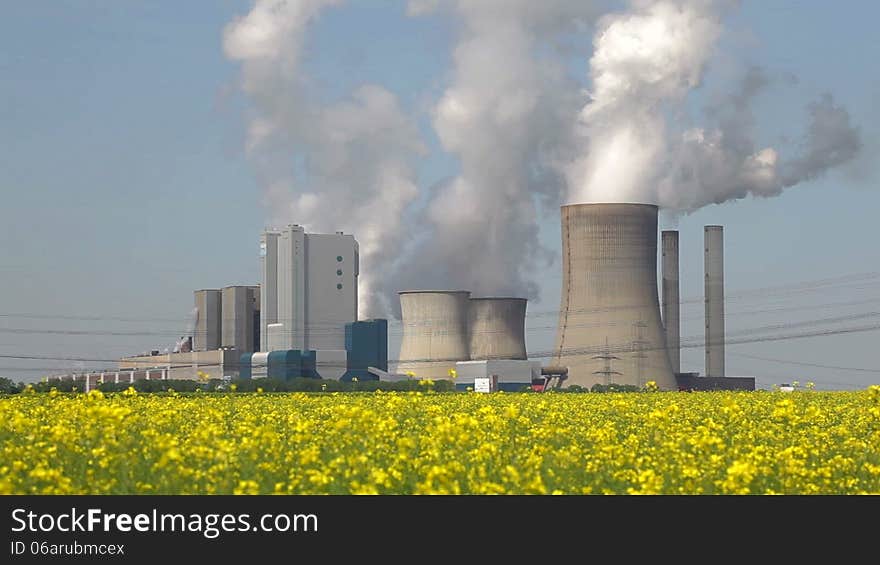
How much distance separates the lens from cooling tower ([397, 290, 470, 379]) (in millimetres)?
60625

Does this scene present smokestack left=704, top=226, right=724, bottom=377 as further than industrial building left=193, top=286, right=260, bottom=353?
No

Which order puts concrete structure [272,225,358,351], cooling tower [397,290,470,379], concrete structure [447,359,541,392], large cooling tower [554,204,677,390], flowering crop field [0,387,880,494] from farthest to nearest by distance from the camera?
concrete structure [272,225,358,351] < concrete structure [447,359,541,392] < cooling tower [397,290,470,379] < large cooling tower [554,204,677,390] < flowering crop field [0,387,880,494]

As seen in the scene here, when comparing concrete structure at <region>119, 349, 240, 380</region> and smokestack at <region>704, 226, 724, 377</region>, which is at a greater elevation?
smokestack at <region>704, 226, 724, 377</region>

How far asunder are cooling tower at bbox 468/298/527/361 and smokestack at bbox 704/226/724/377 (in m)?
16.7

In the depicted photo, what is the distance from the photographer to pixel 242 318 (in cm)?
8231

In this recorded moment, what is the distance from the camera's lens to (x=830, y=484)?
401 inches

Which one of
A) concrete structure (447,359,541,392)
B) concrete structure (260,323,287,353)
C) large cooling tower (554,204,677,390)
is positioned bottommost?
concrete structure (447,359,541,392)

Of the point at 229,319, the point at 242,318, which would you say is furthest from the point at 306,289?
the point at 229,319

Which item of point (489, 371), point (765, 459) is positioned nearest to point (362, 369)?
point (489, 371)

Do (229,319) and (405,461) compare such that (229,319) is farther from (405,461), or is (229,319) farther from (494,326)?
(405,461)

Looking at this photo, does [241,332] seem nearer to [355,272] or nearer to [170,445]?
[355,272]

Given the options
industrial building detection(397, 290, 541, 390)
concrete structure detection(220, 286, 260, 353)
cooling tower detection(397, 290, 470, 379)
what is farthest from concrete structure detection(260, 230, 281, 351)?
cooling tower detection(397, 290, 470, 379)

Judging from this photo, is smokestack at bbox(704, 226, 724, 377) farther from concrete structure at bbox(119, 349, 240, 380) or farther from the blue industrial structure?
concrete structure at bbox(119, 349, 240, 380)
